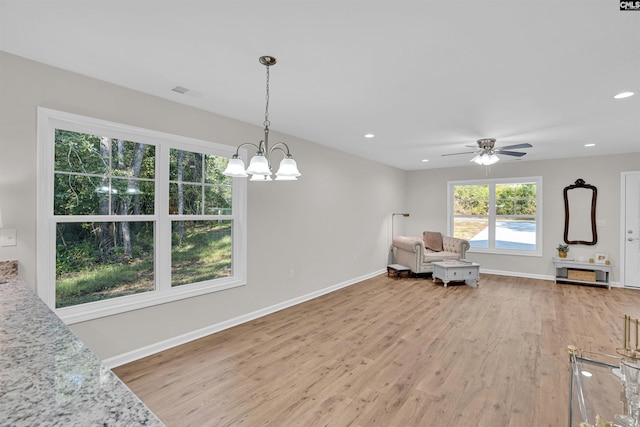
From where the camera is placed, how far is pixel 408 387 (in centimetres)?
243

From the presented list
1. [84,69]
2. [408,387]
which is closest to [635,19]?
[408,387]

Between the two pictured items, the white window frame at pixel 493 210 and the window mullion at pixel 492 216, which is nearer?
the white window frame at pixel 493 210

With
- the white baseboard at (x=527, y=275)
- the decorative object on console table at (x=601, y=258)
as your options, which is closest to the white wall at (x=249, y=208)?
the white baseboard at (x=527, y=275)

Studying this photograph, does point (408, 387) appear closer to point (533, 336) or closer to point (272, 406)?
point (272, 406)

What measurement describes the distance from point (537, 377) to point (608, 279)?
4.57m

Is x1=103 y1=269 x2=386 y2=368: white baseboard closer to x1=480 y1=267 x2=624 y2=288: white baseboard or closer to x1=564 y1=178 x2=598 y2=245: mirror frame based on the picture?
x1=480 y1=267 x2=624 y2=288: white baseboard

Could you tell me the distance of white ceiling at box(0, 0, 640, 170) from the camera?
1.76m

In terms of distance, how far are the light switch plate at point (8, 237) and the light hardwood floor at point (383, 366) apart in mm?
1333

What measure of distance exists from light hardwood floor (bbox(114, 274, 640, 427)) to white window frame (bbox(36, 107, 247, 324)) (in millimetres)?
563

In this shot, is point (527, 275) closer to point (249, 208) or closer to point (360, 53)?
point (249, 208)

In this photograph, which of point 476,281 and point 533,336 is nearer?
point 533,336

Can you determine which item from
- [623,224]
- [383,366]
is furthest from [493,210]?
[383,366]

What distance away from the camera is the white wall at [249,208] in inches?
90.0

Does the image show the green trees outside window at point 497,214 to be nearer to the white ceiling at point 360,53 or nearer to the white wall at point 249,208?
the white wall at point 249,208
